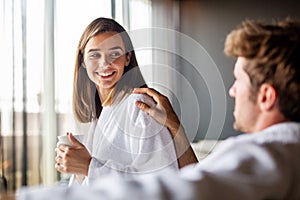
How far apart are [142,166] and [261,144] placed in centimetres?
53

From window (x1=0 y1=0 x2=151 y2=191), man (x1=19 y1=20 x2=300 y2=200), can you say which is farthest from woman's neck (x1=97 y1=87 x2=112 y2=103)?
window (x1=0 y1=0 x2=151 y2=191)

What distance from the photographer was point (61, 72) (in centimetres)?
292

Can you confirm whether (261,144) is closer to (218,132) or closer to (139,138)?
(139,138)

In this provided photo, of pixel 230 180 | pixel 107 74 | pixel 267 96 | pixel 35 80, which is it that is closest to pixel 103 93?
pixel 107 74

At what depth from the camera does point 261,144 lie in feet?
2.17

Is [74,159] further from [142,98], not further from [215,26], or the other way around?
[215,26]

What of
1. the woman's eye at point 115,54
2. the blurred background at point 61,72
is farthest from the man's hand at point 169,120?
the blurred background at point 61,72

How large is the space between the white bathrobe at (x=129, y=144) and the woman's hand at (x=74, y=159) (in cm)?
2

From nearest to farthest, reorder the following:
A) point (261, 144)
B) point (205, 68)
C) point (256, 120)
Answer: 1. point (261, 144)
2. point (256, 120)
3. point (205, 68)

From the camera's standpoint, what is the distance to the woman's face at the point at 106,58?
126 cm

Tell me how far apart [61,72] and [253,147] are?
2.39 meters

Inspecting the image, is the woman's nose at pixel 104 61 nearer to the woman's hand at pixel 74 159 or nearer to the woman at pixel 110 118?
the woman at pixel 110 118

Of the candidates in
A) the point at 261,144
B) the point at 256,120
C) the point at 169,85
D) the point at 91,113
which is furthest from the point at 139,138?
the point at 169,85

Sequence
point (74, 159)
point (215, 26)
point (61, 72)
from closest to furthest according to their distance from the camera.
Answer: point (74, 159) < point (61, 72) < point (215, 26)
